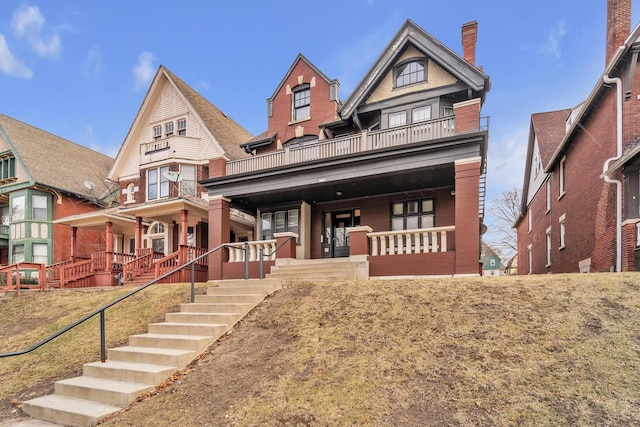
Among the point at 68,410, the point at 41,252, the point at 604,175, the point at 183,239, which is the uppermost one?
the point at 604,175

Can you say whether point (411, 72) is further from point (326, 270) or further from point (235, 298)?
point (235, 298)

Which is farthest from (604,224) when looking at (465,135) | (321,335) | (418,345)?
(321,335)

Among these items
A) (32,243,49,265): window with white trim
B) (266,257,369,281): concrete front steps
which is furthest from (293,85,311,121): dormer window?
Answer: (32,243,49,265): window with white trim

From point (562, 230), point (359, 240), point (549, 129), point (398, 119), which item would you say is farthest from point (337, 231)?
point (549, 129)

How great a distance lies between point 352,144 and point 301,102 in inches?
252

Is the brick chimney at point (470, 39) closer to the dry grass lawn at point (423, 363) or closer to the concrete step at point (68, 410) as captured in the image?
the dry grass lawn at point (423, 363)

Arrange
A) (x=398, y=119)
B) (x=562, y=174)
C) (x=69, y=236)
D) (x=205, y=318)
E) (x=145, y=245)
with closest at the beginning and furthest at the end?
(x=205, y=318) → (x=398, y=119) → (x=562, y=174) → (x=145, y=245) → (x=69, y=236)

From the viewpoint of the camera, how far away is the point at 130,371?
5848 mm

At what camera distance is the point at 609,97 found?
11.5m

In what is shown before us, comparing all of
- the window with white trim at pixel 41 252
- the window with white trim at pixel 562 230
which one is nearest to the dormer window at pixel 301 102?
the window with white trim at pixel 562 230

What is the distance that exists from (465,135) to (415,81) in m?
5.14

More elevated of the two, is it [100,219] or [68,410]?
[100,219]

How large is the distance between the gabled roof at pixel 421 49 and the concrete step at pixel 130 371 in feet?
41.8

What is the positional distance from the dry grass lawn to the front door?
A: 8742mm
